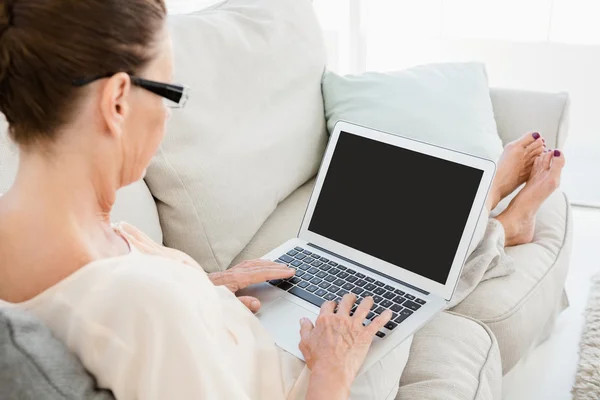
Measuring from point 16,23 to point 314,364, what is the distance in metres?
0.62

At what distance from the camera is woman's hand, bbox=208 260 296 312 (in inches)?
47.1

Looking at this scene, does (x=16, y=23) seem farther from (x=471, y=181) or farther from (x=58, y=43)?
(x=471, y=181)

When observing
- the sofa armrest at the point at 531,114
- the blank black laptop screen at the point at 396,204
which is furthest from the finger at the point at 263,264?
the sofa armrest at the point at 531,114

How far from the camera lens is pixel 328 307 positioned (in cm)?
113

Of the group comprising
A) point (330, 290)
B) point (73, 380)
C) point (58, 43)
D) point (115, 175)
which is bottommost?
point (330, 290)

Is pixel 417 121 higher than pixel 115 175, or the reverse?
pixel 115 175

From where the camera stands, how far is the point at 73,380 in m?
0.71

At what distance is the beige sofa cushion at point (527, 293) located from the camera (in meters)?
1.49

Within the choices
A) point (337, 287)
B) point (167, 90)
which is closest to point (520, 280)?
Result: point (337, 287)

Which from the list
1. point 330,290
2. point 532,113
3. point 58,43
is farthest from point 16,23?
point 532,113

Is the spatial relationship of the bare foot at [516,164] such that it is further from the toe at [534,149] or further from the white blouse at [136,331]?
the white blouse at [136,331]

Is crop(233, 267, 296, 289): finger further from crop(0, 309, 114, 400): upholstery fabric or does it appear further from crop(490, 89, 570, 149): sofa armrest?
crop(490, 89, 570, 149): sofa armrest

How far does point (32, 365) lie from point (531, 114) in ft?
5.60

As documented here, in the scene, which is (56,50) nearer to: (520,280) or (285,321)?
(285,321)
